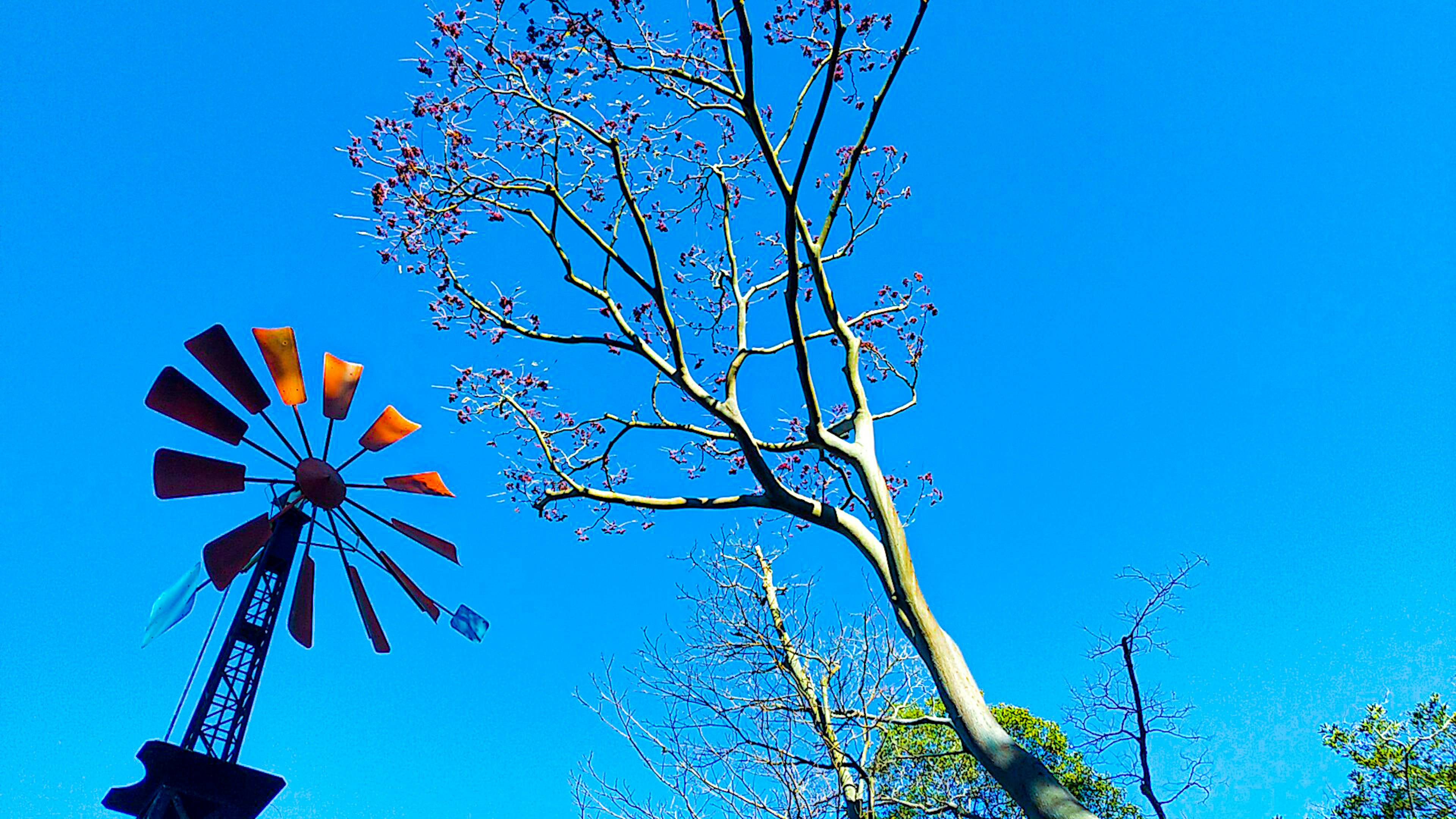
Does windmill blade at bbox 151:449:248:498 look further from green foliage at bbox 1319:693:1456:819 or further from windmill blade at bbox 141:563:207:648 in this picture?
green foliage at bbox 1319:693:1456:819

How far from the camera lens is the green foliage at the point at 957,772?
18.2 ft

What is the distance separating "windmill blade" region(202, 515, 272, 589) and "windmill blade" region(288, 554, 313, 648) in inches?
23.5

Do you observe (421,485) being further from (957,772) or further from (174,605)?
(957,772)

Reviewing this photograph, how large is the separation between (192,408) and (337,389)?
111cm

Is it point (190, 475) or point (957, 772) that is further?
point (957, 772)

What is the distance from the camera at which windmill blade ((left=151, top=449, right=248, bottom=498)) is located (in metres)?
6.38

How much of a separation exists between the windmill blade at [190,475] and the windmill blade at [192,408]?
0.26 metres

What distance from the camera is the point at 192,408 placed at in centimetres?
661

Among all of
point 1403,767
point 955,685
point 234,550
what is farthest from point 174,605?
point 1403,767

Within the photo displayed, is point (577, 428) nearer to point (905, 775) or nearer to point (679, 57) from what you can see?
point (679, 57)

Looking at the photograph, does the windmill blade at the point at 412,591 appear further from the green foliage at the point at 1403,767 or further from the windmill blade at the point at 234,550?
the green foliage at the point at 1403,767

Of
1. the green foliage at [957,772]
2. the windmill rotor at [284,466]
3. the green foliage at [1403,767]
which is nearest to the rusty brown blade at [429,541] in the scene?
the windmill rotor at [284,466]

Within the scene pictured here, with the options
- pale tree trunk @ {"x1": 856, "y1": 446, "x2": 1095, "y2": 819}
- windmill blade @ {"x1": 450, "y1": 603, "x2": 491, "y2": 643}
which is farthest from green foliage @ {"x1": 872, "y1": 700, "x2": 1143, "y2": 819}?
windmill blade @ {"x1": 450, "y1": 603, "x2": 491, "y2": 643}

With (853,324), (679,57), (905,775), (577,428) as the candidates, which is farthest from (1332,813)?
(679,57)
